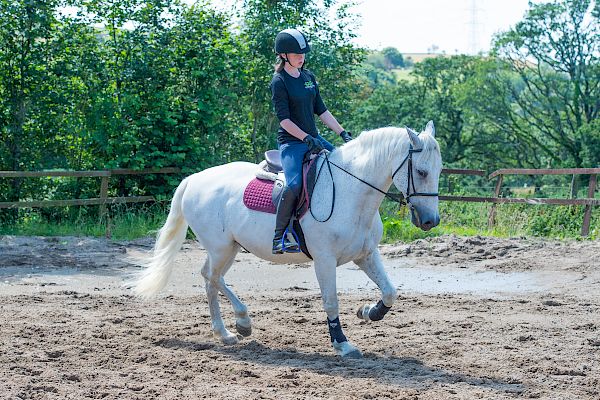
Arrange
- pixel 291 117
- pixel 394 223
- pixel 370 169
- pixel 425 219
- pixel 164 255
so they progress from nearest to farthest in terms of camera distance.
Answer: pixel 425 219, pixel 370 169, pixel 291 117, pixel 164 255, pixel 394 223

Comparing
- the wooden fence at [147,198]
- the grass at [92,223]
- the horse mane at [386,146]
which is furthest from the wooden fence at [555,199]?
the horse mane at [386,146]

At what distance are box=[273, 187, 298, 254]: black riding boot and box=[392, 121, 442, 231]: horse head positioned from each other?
107cm

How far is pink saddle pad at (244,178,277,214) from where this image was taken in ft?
23.9

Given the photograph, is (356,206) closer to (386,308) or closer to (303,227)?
(303,227)

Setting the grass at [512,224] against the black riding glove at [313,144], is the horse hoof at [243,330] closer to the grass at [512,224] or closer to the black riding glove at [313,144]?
the black riding glove at [313,144]

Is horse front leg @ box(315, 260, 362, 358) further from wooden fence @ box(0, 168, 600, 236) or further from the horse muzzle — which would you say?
wooden fence @ box(0, 168, 600, 236)

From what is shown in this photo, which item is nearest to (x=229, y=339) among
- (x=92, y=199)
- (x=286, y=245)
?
(x=286, y=245)

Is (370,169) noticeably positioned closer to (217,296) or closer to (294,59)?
(294,59)

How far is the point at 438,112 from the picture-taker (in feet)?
142

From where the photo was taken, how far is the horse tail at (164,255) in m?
8.21

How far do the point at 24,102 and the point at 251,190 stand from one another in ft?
32.8

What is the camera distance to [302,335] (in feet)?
25.1

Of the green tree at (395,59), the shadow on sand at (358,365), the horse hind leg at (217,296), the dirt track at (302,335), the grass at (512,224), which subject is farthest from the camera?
the green tree at (395,59)

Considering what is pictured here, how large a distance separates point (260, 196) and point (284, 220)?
0.47m
